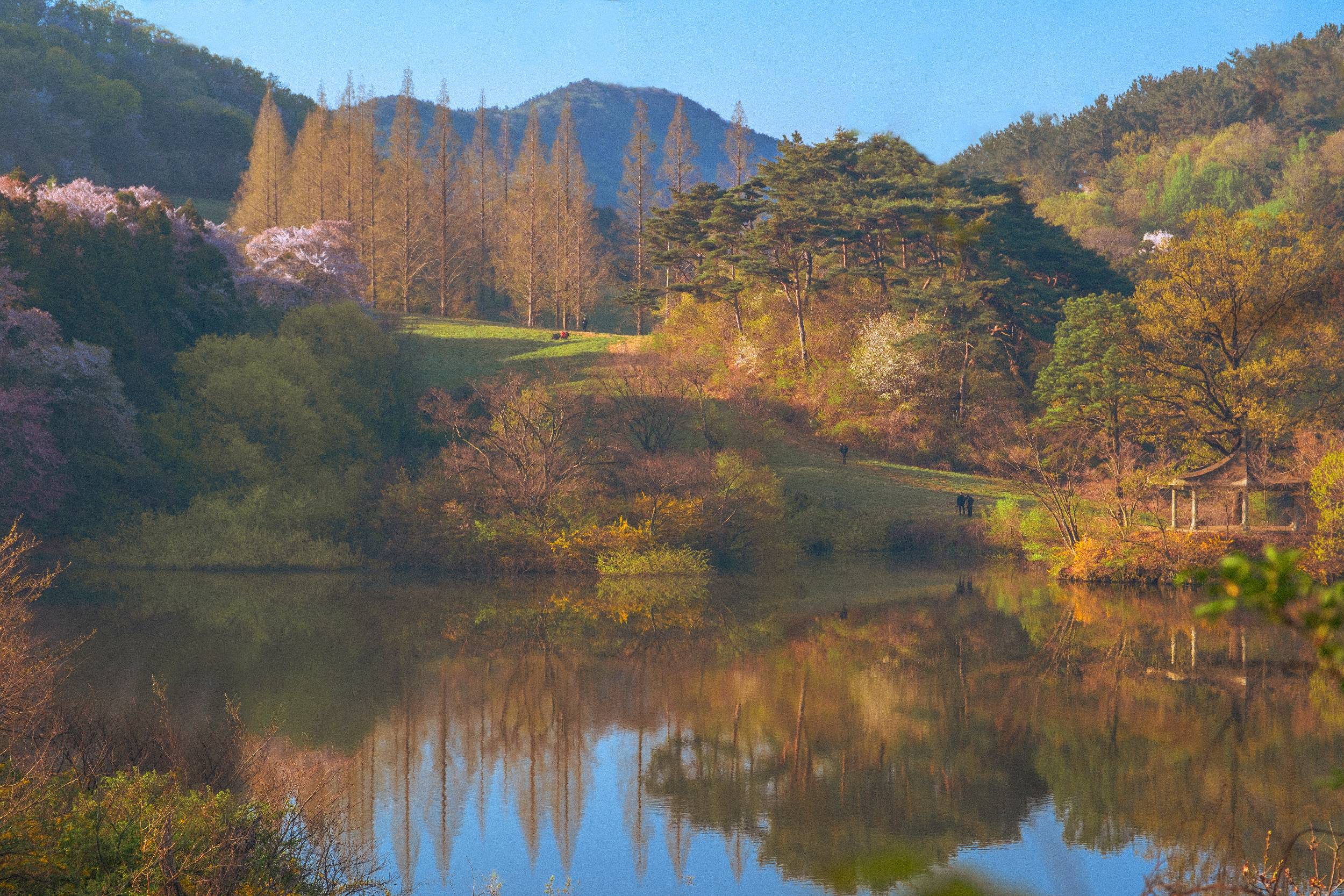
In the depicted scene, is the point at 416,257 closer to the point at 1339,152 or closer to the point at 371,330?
the point at 371,330

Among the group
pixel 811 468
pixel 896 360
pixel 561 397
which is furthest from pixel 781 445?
pixel 561 397

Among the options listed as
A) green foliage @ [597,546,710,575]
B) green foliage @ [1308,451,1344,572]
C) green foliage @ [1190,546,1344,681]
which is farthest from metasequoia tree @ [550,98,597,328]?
green foliage @ [1190,546,1344,681]

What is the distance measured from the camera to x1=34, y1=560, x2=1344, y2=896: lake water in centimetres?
1127

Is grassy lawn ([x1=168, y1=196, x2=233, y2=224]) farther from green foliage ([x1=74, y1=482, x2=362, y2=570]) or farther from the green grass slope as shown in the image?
green foliage ([x1=74, y1=482, x2=362, y2=570])

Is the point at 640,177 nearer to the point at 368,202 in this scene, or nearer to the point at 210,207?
the point at 368,202

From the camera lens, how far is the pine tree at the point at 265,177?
59.4m

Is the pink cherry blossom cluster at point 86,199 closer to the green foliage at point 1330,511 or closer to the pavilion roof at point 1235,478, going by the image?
the pavilion roof at point 1235,478

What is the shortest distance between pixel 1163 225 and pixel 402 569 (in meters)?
58.7

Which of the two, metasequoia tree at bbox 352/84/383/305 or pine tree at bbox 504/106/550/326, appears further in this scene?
pine tree at bbox 504/106/550/326

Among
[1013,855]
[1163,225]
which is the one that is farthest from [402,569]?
[1163,225]

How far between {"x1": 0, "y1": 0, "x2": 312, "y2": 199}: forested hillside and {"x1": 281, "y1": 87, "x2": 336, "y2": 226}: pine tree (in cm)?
1235

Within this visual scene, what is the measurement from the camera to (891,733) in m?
15.7

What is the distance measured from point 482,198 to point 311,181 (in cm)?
1044

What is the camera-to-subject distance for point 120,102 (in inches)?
2680
